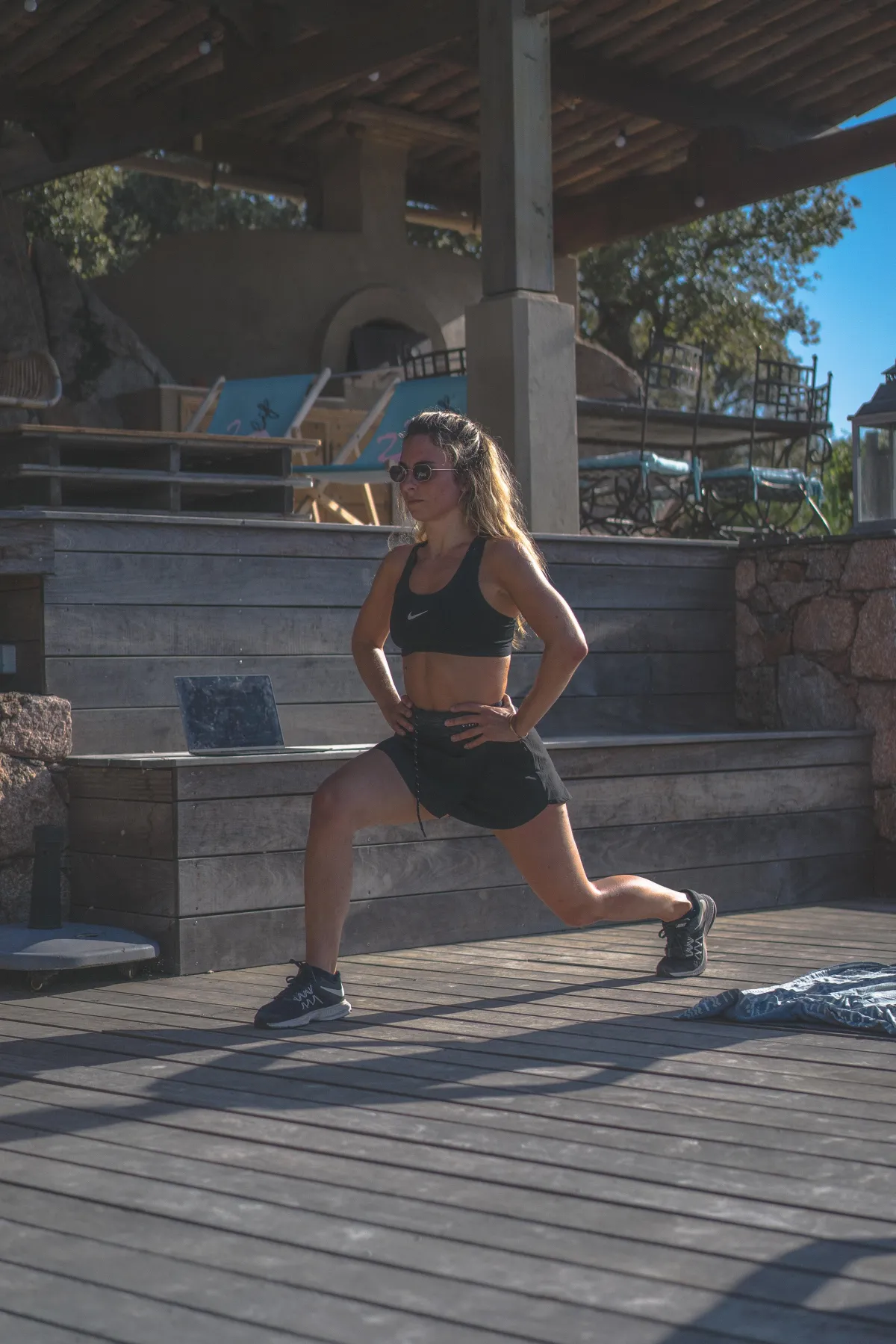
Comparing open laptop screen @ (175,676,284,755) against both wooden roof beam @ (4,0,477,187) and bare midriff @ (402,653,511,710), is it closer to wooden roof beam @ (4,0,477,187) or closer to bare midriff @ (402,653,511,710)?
bare midriff @ (402,653,511,710)

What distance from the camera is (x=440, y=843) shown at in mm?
5727

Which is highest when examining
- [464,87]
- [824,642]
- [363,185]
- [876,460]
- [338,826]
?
[464,87]

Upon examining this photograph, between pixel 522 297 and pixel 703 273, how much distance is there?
13843 mm

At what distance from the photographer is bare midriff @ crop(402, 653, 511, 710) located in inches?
169

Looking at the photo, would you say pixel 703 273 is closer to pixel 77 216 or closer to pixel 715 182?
pixel 77 216

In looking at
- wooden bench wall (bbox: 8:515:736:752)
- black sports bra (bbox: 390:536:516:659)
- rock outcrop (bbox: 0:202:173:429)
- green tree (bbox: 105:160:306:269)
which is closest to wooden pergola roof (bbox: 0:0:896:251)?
rock outcrop (bbox: 0:202:173:429)

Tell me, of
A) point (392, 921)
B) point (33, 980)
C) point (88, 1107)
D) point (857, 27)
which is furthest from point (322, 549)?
point (857, 27)

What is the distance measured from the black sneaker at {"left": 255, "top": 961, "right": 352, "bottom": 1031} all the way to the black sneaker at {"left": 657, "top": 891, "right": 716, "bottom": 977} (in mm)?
1107

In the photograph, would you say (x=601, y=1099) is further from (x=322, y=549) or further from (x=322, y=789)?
(x=322, y=549)

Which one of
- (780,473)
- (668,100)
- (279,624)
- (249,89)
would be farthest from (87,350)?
(279,624)

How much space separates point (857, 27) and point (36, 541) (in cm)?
681

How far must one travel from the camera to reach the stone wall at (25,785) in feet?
17.6

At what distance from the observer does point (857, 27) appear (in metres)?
10.0

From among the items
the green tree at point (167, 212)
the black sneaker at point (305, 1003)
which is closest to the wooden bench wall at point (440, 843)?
the black sneaker at point (305, 1003)
